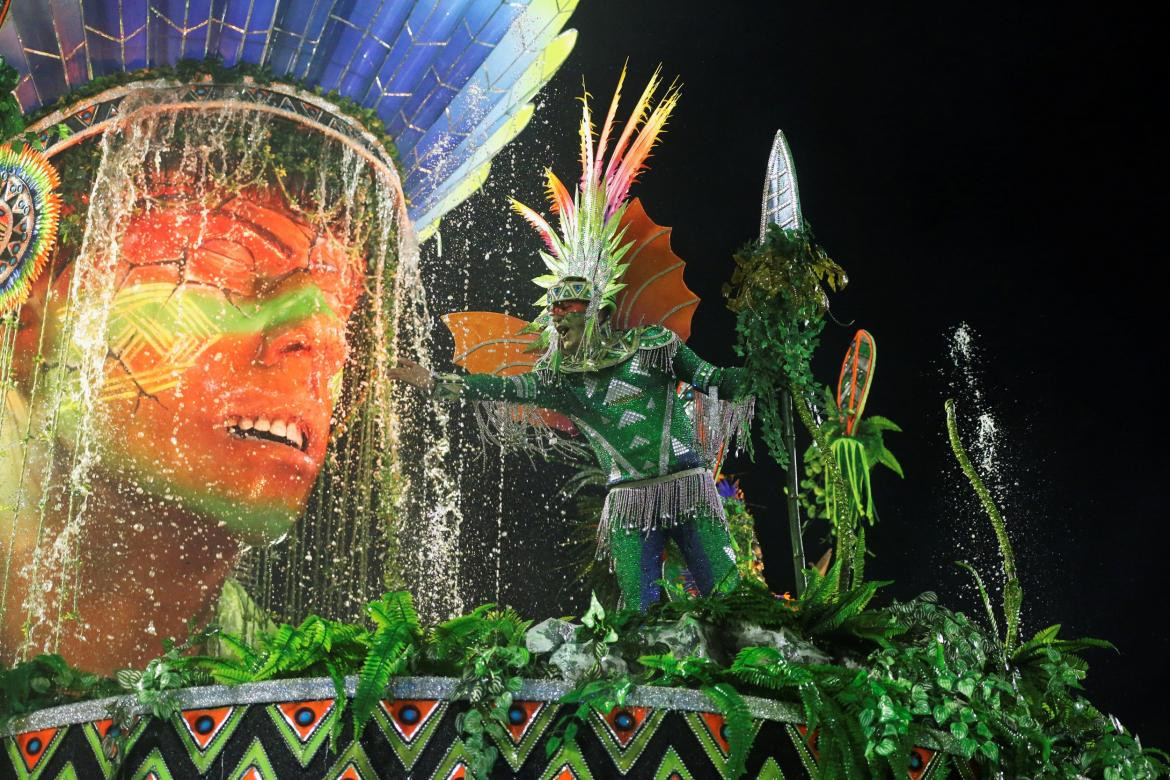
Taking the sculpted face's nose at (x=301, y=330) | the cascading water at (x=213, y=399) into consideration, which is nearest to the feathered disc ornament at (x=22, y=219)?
the cascading water at (x=213, y=399)

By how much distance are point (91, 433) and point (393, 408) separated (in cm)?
161

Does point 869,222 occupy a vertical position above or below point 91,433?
above

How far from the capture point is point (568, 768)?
269cm

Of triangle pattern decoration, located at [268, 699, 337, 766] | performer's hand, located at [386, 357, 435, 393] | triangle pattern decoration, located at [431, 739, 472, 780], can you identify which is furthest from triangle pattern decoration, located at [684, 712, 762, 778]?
performer's hand, located at [386, 357, 435, 393]

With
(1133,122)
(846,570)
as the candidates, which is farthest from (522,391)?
(1133,122)

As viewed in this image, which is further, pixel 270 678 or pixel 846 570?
pixel 846 570

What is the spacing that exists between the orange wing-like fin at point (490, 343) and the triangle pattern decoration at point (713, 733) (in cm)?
269

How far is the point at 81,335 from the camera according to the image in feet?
19.1

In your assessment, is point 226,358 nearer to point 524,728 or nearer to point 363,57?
point 363,57

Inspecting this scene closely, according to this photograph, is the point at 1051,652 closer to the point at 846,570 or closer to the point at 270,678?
the point at 846,570

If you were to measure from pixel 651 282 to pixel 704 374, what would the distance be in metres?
1.00

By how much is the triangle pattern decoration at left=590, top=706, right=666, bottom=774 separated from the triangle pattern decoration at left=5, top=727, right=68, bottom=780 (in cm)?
139

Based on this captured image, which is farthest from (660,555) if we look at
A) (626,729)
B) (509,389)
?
(626,729)

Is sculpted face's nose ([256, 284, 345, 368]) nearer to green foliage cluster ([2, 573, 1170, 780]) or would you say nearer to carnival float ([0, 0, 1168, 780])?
carnival float ([0, 0, 1168, 780])
